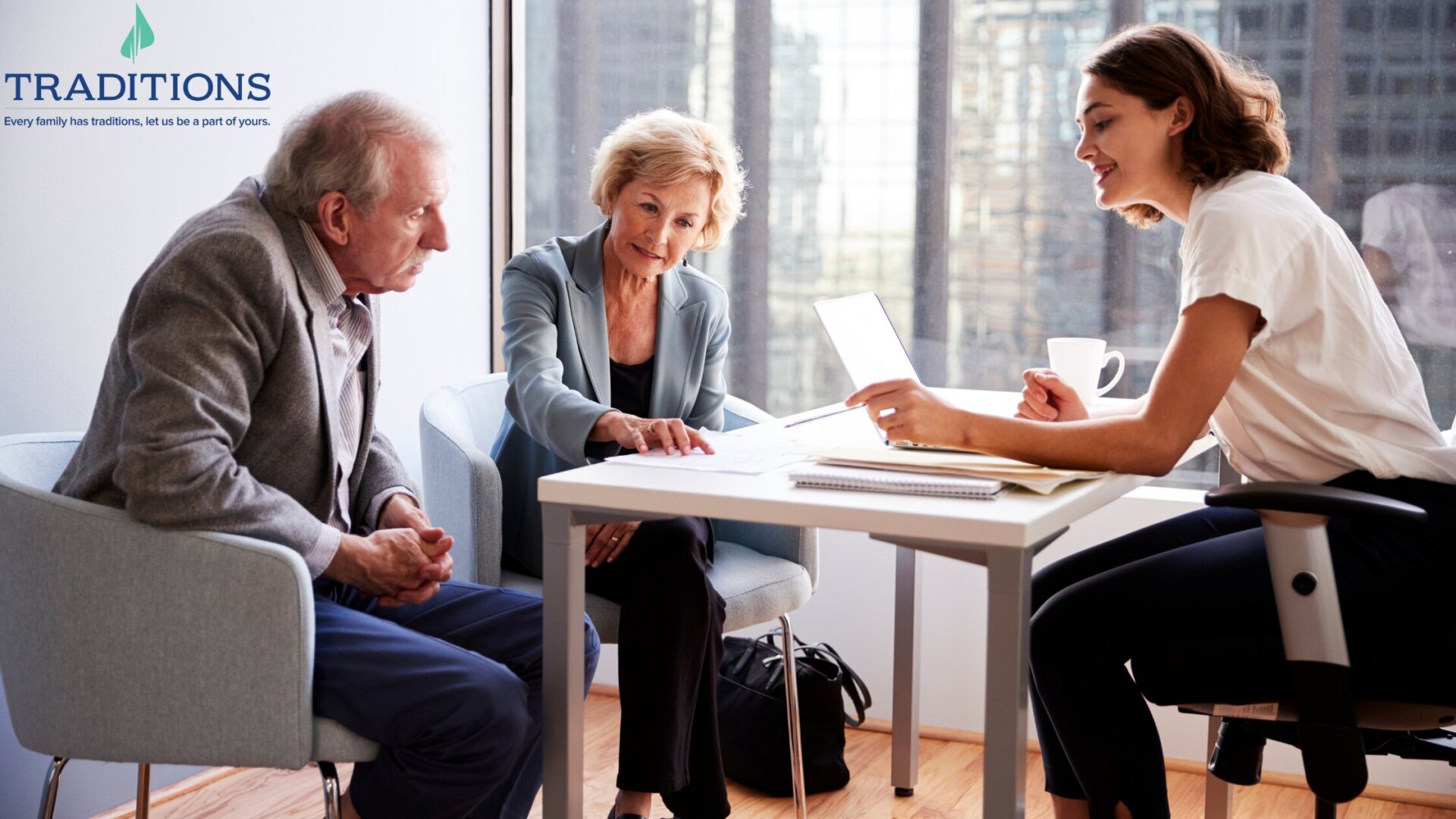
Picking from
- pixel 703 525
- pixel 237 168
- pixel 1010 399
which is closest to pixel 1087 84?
pixel 1010 399

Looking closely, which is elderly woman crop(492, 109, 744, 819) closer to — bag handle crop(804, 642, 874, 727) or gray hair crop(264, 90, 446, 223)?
gray hair crop(264, 90, 446, 223)

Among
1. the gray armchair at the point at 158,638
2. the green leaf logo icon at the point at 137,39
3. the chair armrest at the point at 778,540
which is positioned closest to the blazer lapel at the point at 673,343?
the chair armrest at the point at 778,540

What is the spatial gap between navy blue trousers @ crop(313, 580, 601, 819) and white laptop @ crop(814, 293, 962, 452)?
696 millimetres

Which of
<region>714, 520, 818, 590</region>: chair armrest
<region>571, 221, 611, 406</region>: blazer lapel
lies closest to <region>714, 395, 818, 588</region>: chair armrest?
<region>714, 520, 818, 590</region>: chair armrest

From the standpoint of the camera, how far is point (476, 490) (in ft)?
6.45

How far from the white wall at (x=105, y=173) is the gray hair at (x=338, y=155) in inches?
22.1

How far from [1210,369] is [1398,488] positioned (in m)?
0.30

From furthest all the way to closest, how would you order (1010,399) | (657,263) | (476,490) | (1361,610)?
(1010,399)
(657,263)
(476,490)
(1361,610)

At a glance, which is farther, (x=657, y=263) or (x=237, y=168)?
(x=237, y=168)

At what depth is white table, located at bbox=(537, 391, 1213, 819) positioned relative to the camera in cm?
132

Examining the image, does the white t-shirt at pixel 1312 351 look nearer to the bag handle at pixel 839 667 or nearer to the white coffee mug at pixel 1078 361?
the white coffee mug at pixel 1078 361

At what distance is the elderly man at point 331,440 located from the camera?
148 cm

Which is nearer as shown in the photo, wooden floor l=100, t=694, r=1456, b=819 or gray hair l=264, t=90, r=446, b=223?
gray hair l=264, t=90, r=446, b=223

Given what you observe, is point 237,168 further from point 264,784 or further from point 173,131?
point 264,784
